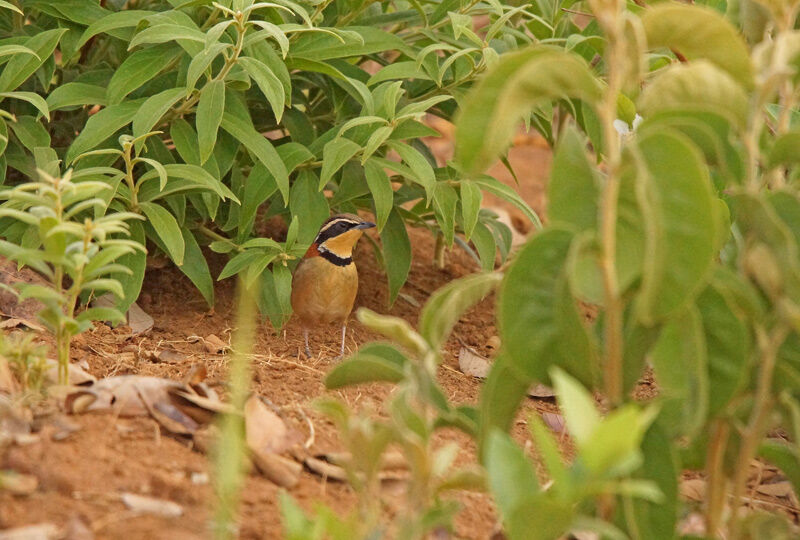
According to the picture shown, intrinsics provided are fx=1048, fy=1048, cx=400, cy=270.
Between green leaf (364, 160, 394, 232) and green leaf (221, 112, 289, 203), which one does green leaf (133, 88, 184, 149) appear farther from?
green leaf (364, 160, 394, 232)

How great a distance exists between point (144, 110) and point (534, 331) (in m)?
2.31

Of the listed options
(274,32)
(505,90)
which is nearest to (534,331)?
(505,90)

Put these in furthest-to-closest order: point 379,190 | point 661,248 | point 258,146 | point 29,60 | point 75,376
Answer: point 379,190, point 258,146, point 29,60, point 75,376, point 661,248

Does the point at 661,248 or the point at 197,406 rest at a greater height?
the point at 661,248

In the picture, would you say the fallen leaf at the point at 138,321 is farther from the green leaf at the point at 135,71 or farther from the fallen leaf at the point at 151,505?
the fallen leaf at the point at 151,505

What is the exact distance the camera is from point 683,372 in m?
2.35

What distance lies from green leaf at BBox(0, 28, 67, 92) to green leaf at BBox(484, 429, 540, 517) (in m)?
2.84

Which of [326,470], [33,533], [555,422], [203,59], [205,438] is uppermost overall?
[203,59]

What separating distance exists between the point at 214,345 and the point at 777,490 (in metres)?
2.31

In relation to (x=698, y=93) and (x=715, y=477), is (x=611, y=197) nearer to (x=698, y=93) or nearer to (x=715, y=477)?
(x=698, y=93)

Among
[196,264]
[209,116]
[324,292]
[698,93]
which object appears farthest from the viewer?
[324,292]

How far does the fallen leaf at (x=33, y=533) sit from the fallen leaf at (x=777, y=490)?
2414mm

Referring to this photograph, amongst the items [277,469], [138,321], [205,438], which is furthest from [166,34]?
[277,469]

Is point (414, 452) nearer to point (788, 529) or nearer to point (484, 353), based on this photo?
point (788, 529)
